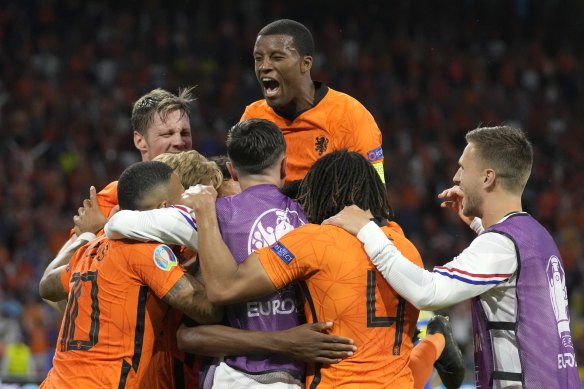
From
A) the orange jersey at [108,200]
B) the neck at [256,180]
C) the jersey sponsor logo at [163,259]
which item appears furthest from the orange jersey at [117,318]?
the orange jersey at [108,200]

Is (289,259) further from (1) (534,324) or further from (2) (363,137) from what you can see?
(2) (363,137)

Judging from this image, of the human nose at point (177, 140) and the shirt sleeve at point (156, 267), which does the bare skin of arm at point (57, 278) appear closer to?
the shirt sleeve at point (156, 267)

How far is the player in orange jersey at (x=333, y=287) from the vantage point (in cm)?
395

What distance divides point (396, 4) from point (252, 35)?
3.23 meters

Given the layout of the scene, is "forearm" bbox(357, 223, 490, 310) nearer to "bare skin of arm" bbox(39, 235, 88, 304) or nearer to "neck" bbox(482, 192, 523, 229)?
"neck" bbox(482, 192, 523, 229)

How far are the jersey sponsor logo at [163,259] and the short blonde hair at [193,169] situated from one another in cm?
63

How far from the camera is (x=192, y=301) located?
419 centimetres

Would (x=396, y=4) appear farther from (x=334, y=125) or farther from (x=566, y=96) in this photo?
(x=334, y=125)

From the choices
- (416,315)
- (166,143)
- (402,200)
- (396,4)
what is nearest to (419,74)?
(396,4)

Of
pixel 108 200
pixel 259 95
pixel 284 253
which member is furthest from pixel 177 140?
pixel 259 95

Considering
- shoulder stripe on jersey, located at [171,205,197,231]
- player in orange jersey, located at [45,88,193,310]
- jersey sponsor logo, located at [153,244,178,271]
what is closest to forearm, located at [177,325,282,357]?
jersey sponsor logo, located at [153,244,178,271]

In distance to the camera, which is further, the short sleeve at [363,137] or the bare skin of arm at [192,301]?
the short sleeve at [363,137]

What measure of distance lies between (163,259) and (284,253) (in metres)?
0.64

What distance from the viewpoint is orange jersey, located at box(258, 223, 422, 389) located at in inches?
156
